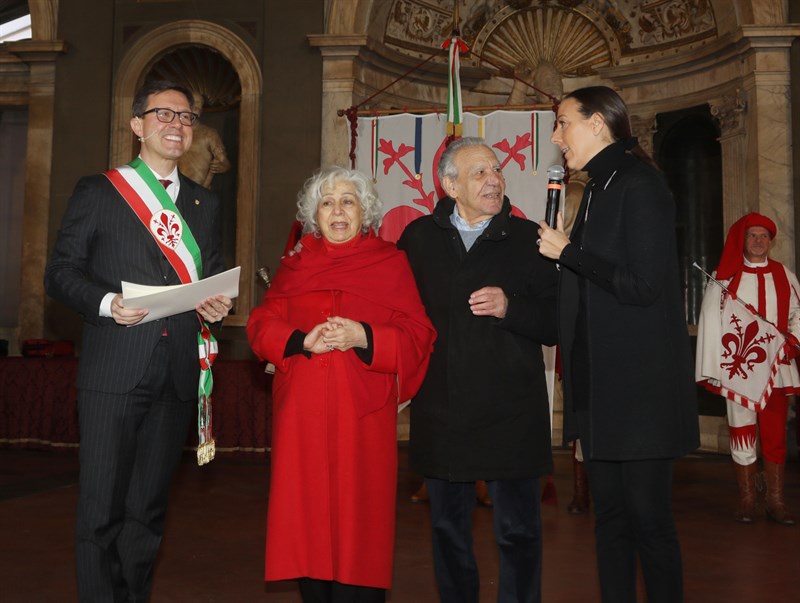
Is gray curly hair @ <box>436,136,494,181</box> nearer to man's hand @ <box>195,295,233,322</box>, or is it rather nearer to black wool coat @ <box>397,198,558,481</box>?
black wool coat @ <box>397,198,558,481</box>

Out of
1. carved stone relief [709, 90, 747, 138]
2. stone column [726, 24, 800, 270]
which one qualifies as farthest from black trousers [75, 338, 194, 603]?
carved stone relief [709, 90, 747, 138]

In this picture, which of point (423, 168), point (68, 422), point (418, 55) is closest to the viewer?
point (423, 168)

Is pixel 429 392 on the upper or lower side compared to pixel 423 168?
lower

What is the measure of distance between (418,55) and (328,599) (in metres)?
7.15

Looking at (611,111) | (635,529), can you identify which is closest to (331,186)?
(611,111)

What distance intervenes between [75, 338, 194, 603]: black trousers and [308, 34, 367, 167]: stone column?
5.44 m

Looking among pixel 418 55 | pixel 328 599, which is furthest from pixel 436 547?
pixel 418 55

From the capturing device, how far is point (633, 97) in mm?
8891

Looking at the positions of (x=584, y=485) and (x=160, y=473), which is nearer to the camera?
(x=160, y=473)

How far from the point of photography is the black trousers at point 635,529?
2.19m

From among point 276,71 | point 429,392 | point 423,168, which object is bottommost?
point 429,392

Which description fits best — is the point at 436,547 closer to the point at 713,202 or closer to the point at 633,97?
the point at 713,202

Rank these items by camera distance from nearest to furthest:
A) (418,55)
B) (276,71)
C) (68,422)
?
(68,422), (276,71), (418,55)

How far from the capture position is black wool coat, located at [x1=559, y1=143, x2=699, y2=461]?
7.27 feet
